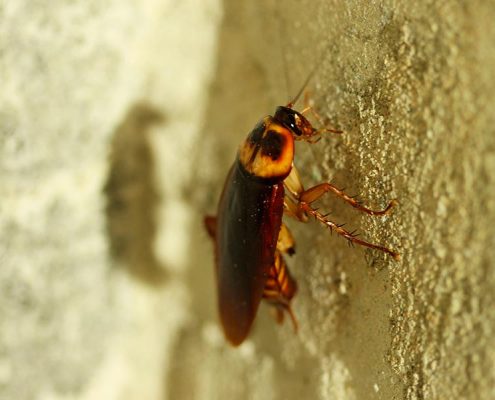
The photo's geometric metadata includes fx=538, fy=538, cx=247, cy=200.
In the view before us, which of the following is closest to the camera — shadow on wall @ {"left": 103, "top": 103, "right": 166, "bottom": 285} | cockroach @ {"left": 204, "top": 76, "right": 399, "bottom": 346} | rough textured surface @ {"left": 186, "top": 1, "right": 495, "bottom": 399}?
rough textured surface @ {"left": 186, "top": 1, "right": 495, "bottom": 399}

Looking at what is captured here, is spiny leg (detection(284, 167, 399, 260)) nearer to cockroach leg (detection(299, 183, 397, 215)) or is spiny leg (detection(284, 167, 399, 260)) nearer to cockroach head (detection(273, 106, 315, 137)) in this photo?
cockroach leg (detection(299, 183, 397, 215))

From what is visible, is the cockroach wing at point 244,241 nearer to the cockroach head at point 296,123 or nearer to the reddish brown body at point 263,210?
the reddish brown body at point 263,210

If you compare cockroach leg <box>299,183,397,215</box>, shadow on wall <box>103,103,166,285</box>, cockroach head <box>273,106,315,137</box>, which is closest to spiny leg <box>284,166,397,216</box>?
cockroach leg <box>299,183,397,215</box>

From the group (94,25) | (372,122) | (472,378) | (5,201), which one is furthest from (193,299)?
(472,378)

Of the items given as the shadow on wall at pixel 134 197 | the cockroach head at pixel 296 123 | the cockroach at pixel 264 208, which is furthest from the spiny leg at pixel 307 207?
the shadow on wall at pixel 134 197

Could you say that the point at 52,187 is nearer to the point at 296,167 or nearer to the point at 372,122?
Result: the point at 296,167

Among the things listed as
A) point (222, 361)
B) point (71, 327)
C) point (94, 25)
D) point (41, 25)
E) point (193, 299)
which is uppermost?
point (94, 25)

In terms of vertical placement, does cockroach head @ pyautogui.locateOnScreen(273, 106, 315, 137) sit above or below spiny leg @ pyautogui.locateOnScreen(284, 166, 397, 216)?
above
